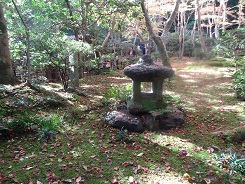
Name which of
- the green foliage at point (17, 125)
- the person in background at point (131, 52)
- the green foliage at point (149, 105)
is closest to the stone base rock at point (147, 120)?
the green foliage at point (149, 105)

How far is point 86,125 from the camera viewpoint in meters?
5.67

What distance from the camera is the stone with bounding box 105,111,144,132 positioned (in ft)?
17.2

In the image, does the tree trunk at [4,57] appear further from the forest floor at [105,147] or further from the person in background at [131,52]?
the person in background at [131,52]

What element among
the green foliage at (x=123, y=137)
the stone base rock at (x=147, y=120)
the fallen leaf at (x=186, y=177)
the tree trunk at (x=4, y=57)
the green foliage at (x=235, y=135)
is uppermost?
the tree trunk at (x=4, y=57)

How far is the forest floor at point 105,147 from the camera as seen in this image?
11.8 feet

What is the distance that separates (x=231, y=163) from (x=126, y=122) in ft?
8.13

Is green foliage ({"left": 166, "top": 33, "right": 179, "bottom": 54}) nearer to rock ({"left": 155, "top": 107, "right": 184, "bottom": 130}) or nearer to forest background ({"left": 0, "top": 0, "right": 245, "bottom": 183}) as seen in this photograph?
forest background ({"left": 0, "top": 0, "right": 245, "bottom": 183})

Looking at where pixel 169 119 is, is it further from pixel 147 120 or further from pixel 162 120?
pixel 147 120

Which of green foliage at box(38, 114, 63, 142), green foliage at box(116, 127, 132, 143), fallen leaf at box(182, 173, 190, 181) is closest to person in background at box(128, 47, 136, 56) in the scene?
green foliage at box(38, 114, 63, 142)

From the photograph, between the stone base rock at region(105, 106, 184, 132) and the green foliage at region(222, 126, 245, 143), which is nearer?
the green foliage at region(222, 126, 245, 143)

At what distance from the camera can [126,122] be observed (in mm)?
5258

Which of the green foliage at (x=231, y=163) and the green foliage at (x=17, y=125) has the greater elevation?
the green foliage at (x=17, y=125)

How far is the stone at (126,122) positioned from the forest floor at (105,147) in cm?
15

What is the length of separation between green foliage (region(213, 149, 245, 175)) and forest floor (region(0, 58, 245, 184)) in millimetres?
30
